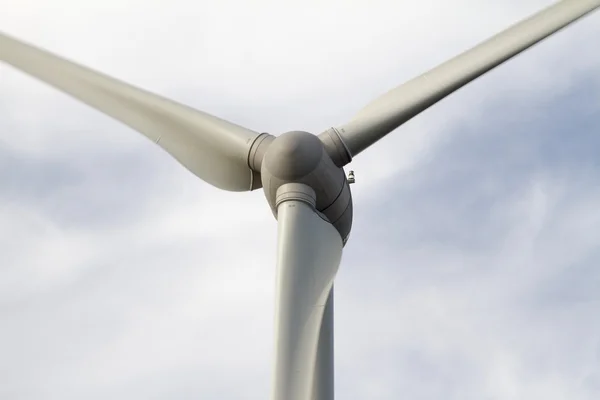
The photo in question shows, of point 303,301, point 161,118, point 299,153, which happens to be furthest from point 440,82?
point 161,118

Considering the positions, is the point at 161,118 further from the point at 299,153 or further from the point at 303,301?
the point at 303,301

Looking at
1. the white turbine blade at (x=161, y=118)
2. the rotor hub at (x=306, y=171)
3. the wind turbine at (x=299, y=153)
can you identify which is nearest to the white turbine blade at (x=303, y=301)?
the wind turbine at (x=299, y=153)

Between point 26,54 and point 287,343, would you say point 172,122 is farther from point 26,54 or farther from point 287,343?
point 287,343

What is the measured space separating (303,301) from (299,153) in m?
2.68

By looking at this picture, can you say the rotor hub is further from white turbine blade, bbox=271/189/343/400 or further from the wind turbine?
white turbine blade, bbox=271/189/343/400

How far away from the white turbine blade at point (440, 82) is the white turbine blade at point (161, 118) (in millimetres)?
2048

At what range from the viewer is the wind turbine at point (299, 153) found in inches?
533

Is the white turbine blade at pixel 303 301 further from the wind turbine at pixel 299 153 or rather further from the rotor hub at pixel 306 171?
the rotor hub at pixel 306 171

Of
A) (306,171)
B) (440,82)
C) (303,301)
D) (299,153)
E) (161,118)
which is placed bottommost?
(303,301)

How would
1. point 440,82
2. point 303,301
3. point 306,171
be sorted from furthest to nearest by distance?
point 440,82, point 306,171, point 303,301

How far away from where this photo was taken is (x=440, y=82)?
634 inches

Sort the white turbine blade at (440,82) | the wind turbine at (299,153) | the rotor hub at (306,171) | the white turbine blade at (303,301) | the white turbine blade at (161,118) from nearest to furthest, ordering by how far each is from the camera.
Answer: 1. the white turbine blade at (303,301)
2. the wind turbine at (299,153)
3. the rotor hub at (306,171)
4. the white turbine blade at (440,82)
5. the white turbine blade at (161,118)

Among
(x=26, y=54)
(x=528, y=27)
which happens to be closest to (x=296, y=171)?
(x=528, y=27)

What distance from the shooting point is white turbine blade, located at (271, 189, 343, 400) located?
41.8 ft
